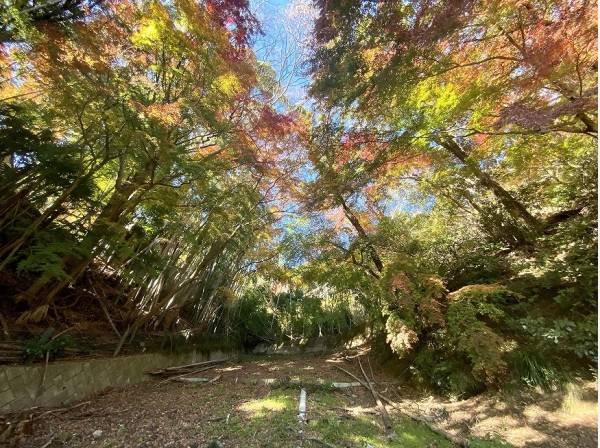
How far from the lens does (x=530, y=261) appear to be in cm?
370

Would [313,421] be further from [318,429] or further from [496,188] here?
[496,188]

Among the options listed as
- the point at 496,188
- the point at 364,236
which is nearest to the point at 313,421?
the point at 364,236

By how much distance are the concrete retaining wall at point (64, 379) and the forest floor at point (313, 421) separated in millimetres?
267

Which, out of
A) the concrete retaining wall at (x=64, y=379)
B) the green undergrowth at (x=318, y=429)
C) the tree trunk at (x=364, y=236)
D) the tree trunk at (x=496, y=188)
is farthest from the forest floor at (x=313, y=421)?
the tree trunk at (x=496, y=188)

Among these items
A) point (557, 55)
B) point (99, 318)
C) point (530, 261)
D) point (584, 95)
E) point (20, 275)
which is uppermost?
point (557, 55)

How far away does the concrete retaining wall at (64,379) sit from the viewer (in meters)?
3.01

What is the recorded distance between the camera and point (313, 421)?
2.75 meters

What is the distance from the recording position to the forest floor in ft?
7.97

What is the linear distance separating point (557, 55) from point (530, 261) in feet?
7.97

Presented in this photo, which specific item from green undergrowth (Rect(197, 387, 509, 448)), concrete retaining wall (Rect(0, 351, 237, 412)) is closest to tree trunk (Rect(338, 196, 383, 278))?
green undergrowth (Rect(197, 387, 509, 448))

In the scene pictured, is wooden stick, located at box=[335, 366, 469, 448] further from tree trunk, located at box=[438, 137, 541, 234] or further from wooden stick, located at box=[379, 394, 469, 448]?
tree trunk, located at box=[438, 137, 541, 234]

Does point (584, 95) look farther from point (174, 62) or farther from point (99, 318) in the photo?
point (99, 318)

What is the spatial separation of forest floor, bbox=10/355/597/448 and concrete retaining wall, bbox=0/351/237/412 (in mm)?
267

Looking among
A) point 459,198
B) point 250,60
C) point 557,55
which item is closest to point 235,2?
point 250,60
